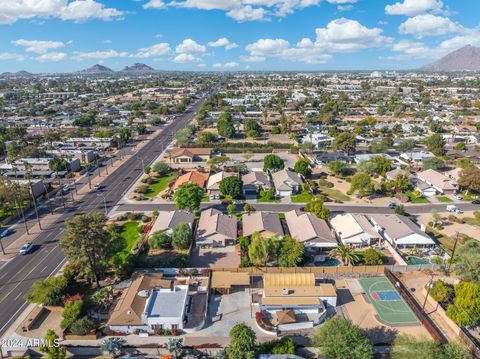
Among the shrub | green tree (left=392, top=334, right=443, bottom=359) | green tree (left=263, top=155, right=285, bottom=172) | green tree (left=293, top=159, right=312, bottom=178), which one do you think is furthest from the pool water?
the shrub

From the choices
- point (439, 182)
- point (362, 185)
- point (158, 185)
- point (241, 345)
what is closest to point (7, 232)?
point (158, 185)

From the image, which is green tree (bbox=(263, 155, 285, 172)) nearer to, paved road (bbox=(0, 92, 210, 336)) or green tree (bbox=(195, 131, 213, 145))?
paved road (bbox=(0, 92, 210, 336))

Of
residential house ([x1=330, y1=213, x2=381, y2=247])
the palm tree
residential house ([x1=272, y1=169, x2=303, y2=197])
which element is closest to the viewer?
the palm tree

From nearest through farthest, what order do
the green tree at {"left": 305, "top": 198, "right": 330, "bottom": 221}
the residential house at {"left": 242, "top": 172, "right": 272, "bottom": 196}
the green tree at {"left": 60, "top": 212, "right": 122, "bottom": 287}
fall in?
the green tree at {"left": 60, "top": 212, "right": 122, "bottom": 287} < the green tree at {"left": 305, "top": 198, "right": 330, "bottom": 221} < the residential house at {"left": 242, "top": 172, "right": 272, "bottom": 196}

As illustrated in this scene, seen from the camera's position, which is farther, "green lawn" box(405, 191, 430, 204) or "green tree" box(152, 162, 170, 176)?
"green tree" box(152, 162, 170, 176)

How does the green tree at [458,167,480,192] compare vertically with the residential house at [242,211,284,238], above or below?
above

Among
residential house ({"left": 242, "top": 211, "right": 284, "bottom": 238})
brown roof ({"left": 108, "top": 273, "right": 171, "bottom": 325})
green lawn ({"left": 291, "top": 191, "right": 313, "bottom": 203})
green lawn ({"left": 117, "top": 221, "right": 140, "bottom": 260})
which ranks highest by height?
residential house ({"left": 242, "top": 211, "right": 284, "bottom": 238})

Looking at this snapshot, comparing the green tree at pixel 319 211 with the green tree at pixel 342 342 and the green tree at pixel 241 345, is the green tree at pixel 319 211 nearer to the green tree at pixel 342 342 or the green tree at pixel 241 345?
the green tree at pixel 342 342
